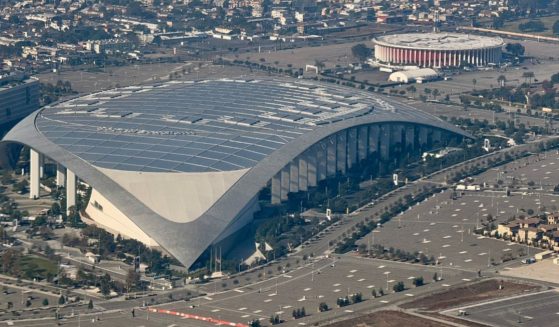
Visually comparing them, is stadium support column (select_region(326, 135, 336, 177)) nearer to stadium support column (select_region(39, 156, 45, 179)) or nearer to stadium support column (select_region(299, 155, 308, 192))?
stadium support column (select_region(299, 155, 308, 192))

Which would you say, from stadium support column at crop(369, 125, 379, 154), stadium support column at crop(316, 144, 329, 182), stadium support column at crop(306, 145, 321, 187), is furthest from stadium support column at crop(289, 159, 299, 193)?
stadium support column at crop(369, 125, 379, 154)

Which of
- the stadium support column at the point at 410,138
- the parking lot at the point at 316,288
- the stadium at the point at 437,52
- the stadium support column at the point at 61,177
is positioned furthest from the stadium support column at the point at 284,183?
the stadium at the point at 437,52

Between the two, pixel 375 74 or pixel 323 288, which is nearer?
pixel 323 288

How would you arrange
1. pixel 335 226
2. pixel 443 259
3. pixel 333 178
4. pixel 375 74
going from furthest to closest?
1. pixel 375 74
2. pixel 333 178
3. pixel 335 226
4. pixel 443 259

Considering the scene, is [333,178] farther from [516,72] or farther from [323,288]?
[516,72]

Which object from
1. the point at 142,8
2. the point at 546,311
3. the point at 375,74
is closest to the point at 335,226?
the point at 546,311
